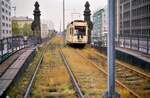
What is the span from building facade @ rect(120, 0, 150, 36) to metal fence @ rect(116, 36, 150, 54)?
53196mm

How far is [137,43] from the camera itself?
95.0ft

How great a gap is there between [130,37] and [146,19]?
6518cm

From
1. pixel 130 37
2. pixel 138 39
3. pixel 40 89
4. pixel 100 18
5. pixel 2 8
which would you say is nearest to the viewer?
pixel 40 89

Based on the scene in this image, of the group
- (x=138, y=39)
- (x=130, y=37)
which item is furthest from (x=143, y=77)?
(x=130, y=37)

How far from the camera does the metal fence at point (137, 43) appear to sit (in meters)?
25.3

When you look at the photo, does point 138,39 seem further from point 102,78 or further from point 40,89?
point 40,89

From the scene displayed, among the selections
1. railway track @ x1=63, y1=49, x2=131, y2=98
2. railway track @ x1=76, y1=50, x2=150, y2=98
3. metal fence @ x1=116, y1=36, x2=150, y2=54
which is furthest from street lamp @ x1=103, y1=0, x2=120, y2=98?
metal fence @ x1=116, y1=36, x2=150, y2=54

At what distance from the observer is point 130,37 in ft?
102

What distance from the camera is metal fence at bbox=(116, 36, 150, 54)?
2533 centimetres

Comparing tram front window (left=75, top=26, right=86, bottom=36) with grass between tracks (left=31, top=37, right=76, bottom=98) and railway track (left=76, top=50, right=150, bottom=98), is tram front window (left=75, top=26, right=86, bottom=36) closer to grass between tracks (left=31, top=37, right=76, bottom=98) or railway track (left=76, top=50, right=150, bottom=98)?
railway track (left=76, top=50, right=150, bottom=98)

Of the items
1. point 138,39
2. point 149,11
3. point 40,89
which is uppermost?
point 149,11

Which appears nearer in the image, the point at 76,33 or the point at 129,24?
the point at 76,33

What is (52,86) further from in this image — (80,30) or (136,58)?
(80,30)

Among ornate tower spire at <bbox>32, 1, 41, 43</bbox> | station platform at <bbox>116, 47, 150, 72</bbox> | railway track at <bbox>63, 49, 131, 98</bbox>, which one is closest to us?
railway track at <bbox>63, 49, 131, 98</bbox>
